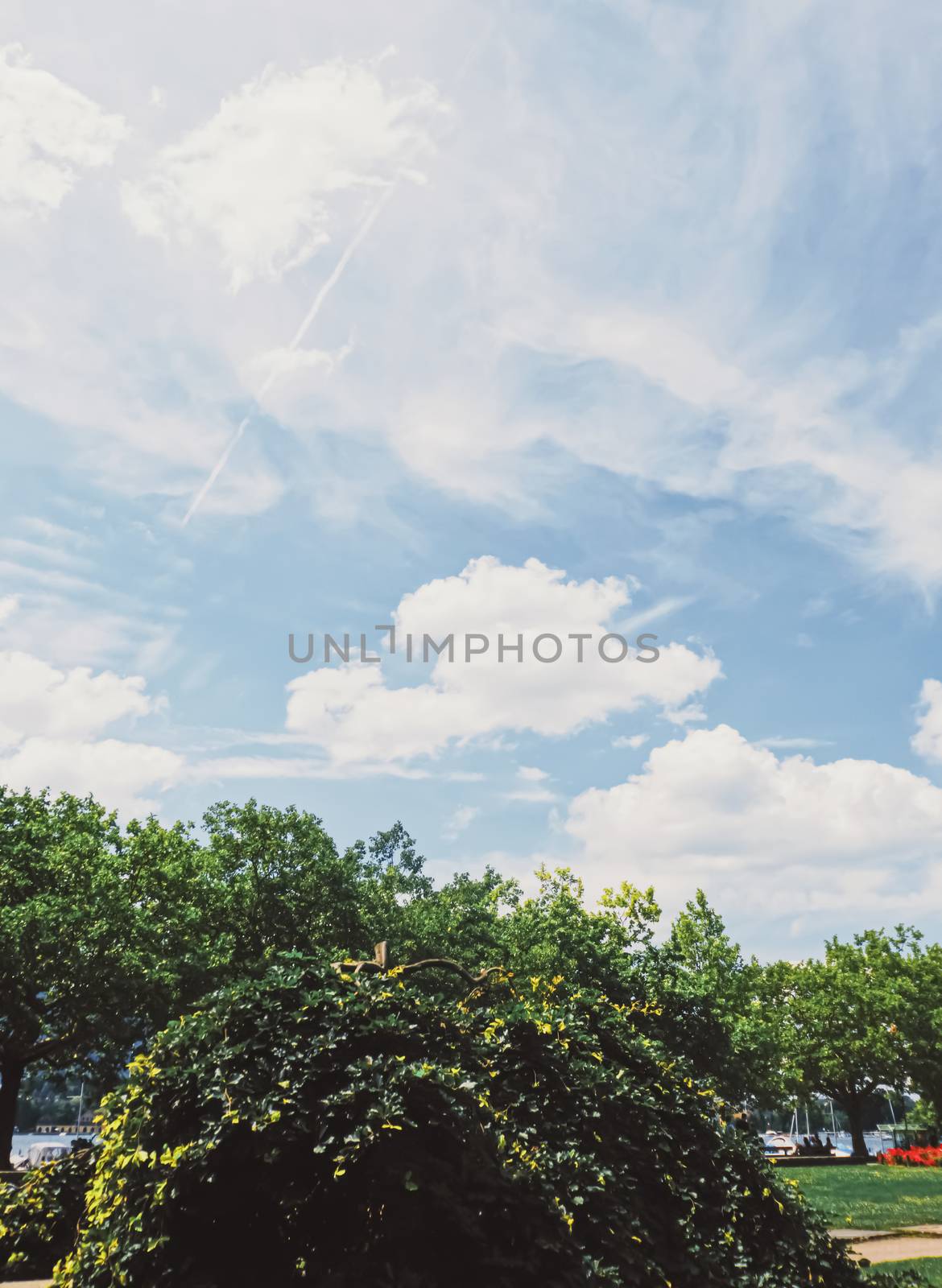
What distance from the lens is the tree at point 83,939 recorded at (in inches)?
977

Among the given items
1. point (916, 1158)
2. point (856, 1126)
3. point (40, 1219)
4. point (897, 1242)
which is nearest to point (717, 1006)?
point (916, 1158)

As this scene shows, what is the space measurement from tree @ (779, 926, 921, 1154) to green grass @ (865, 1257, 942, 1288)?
1664 inches

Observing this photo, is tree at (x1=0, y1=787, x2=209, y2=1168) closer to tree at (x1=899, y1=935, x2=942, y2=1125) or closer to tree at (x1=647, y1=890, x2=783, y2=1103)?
tree at (x1=647, y1=890, x2=783, y2=1103)

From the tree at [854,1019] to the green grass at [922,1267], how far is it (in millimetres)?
42253

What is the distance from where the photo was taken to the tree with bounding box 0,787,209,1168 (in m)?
24.8

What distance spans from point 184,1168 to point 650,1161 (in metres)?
2.84

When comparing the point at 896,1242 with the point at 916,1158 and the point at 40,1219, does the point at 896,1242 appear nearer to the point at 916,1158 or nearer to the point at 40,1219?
the point at 40,1219

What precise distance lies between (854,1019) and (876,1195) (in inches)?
1309

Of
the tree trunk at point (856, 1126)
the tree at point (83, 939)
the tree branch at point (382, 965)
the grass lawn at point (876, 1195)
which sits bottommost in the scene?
the tree trunk at point (856, 1126)

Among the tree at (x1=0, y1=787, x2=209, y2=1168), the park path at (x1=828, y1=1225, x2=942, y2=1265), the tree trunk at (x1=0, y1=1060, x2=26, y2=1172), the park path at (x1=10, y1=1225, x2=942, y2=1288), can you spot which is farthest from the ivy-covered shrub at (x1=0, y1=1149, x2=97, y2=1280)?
the tree trunk at (x1=0, y1=1060, x2=26, y2=1172)

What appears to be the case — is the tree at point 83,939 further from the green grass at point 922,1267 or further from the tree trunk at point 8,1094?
the green grass at point 922,1267

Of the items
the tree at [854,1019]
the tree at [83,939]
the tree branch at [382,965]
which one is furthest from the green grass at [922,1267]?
the tree at [854,1019]

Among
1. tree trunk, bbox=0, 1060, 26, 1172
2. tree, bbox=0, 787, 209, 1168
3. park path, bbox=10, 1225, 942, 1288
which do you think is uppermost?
tree, bbox=0, 787, 209, 1168

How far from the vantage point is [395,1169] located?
466cm
